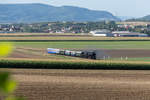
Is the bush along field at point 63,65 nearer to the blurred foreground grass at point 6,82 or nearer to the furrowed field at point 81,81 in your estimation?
the furrowed field at point 81,81

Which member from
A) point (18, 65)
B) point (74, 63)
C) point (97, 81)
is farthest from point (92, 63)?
point (97, 81)

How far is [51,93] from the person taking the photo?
84.2ft

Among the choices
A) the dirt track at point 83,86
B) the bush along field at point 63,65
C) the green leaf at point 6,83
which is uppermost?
the green leaf at point 6,83

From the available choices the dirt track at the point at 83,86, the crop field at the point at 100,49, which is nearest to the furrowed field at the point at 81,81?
the dirt track at the point at 83,86

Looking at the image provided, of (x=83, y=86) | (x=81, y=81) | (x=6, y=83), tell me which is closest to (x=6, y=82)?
(x=6, y=83)

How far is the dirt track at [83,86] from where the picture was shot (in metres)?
25.4

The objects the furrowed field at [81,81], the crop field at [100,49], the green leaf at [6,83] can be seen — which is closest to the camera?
the green leaf at [6,83]

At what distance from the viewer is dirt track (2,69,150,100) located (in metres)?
25.4

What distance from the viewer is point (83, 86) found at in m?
28.3

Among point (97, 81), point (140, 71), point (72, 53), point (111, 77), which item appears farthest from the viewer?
point (72, 53)

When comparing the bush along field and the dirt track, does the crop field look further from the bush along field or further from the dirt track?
the dirt track

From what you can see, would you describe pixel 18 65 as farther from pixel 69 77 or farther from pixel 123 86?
pixel 123 86

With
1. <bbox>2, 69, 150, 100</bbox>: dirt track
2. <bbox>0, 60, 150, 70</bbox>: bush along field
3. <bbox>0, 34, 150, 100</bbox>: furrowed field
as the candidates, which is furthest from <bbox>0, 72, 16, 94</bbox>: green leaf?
<bbox>0, 60, 150, 70</bbox>: bush along field

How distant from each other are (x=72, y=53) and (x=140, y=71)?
2213 centimetres
